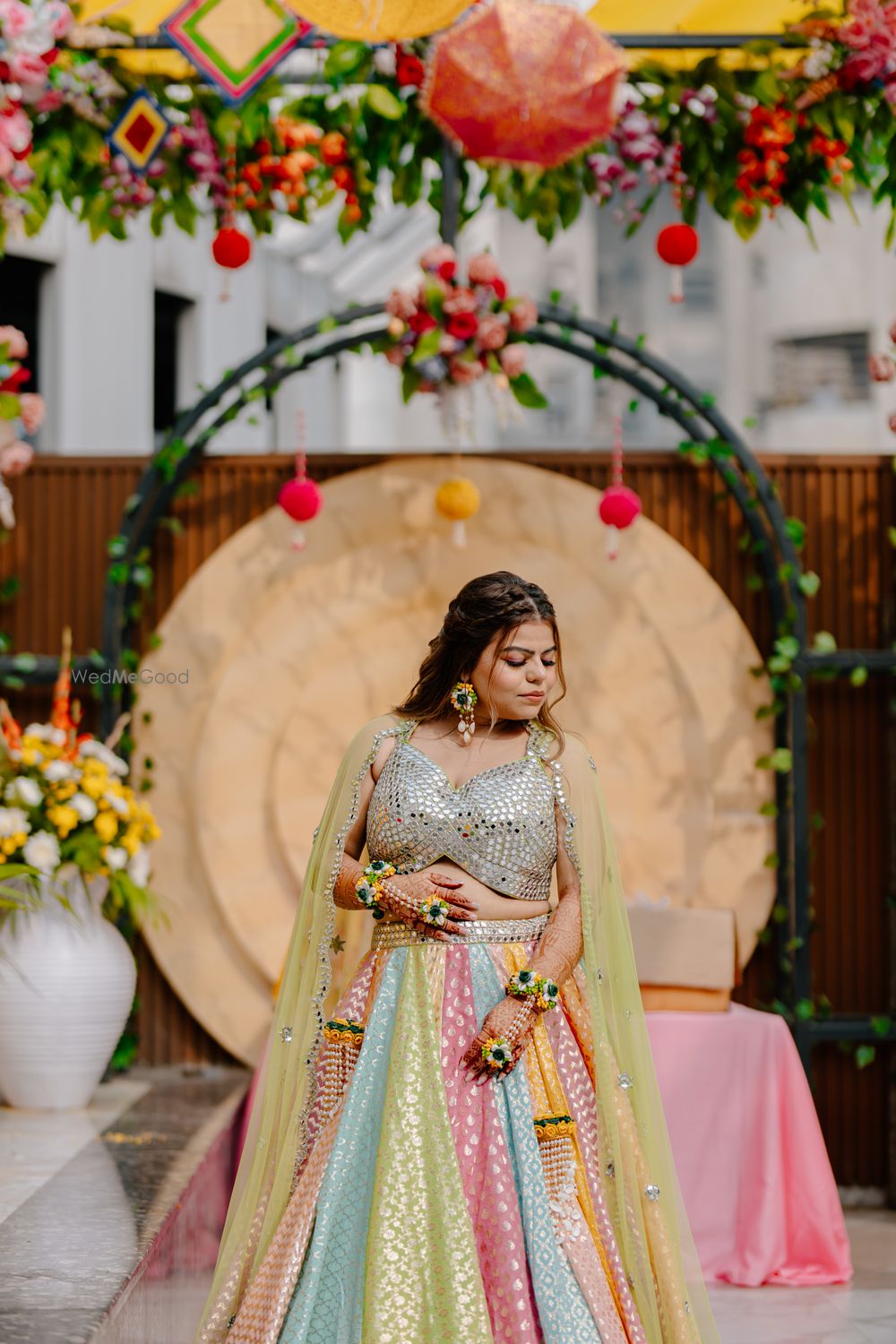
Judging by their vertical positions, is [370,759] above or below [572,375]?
below

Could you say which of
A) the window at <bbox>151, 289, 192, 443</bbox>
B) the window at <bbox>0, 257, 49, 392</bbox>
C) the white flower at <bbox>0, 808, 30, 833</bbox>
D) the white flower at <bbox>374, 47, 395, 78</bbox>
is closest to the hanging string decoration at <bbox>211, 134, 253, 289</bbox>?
the white flower at <bbox>374, 47, 395, 78</bbox>

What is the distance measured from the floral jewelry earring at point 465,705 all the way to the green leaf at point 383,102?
2.16 meters

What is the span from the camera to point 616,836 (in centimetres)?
498

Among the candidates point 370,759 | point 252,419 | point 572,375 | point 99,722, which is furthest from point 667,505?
point 572,375

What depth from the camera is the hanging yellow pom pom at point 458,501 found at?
4785mm

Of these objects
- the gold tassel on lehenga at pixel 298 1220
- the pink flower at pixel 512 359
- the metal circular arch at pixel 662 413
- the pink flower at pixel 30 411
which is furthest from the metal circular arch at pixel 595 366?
the gold tassel on lehenga at pixel 298 1220

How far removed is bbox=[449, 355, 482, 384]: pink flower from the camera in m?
4.61

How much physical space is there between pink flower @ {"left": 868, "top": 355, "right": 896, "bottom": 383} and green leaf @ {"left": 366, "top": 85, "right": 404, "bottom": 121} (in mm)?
1431

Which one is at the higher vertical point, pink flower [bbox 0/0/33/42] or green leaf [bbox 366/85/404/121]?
pink flower [bbox 0/0/33/42]

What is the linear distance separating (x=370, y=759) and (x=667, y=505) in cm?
235

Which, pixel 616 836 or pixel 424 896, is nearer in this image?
pixel 424 896

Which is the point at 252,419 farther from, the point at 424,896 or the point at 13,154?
the point at 424,896

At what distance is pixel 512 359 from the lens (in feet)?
15.3

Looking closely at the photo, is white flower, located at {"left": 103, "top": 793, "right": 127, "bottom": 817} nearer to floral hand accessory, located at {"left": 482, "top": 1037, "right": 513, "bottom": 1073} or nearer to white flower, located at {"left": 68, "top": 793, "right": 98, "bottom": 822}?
white flower, located at {"left": 68, "top": 793, "right": 98, "bottom": 822}
